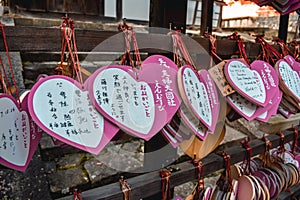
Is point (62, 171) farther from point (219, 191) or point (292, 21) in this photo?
point (292, 21)

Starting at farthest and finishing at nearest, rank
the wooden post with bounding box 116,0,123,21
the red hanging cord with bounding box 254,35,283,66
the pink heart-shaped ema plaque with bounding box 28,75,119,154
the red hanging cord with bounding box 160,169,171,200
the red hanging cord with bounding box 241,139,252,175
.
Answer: the wooden post with bounding box 116,0,123,21
the red hanging cord with bounding box 241,139,252,175
the red hanging cord with bounding box 254,35,283,66
the red hanging cord with bounding box 160,169,171,200
the pink heart-shaped ema plaque with bounding box 28,75,119,154

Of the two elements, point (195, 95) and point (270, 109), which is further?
point (270, 109)

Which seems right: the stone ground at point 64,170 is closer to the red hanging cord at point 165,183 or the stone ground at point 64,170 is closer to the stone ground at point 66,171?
the stone ground at point 66,171

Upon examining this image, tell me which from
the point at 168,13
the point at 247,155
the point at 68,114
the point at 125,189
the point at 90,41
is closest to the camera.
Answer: the point at 68,114

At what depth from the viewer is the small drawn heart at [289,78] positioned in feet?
3.02

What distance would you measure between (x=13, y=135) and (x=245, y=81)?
67 centimetres

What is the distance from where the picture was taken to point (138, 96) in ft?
2.13

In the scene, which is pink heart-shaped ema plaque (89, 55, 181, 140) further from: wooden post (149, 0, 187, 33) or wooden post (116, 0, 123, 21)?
wooden post (116, 0, 123, 21)

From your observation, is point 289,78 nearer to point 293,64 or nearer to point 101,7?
point 293,64

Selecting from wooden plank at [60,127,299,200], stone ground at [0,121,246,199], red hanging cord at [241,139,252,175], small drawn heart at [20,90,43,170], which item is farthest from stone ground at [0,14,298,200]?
red hanging cord at [241,139,252,175]

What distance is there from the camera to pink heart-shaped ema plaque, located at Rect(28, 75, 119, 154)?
53cm

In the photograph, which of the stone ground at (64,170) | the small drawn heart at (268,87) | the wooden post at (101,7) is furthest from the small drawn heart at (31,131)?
the wooden post at (101,7)

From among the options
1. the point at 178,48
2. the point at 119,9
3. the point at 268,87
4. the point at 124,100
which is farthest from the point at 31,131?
the point at 119,9

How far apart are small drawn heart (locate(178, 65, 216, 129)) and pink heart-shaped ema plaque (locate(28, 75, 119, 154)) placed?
21 cm
